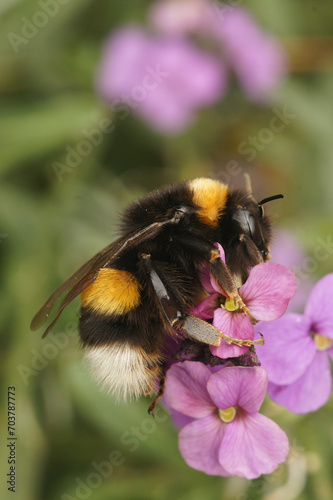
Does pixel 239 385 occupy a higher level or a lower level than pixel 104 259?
lower

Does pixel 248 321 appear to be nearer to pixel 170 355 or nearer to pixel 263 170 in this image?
pixel 170 355

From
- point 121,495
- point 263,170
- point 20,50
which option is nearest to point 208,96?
point 263,170

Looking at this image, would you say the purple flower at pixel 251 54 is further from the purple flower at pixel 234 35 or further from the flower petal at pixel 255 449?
the flower petal at pixel 255 449

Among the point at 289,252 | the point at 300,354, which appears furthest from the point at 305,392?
the point at 289,252

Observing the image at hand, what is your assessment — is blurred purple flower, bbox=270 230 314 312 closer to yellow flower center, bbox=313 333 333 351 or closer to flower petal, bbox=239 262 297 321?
yellow flower center, bbox=313 333 333 351

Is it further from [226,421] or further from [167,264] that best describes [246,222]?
[226,421]

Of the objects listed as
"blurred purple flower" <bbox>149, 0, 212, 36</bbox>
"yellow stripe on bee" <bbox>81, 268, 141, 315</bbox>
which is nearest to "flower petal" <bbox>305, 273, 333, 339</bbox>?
"yellow stripe on bee" <bbox>81, 268, 141, 315</bbox>

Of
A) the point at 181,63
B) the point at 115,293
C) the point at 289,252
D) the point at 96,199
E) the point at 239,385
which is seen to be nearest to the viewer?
the point at 239,385
